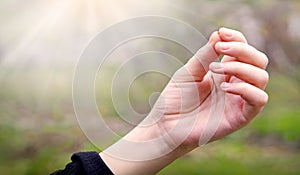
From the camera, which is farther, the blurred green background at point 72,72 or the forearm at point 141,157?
the blurred green background at point 72,72

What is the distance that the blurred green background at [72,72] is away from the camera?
1.42 meters

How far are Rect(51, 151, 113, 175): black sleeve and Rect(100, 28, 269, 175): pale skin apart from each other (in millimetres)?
11

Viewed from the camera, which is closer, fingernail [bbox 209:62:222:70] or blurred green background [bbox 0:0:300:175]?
fingernail [bbox 209:62:222:70]

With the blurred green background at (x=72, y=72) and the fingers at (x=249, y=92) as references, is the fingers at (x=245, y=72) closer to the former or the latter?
the fingers at (x=249, y=92)

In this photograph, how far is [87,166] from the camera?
79 centimetres

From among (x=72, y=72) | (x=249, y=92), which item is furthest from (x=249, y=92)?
(x=72, y=72)

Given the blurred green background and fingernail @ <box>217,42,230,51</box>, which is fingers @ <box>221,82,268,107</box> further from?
the blurred green background

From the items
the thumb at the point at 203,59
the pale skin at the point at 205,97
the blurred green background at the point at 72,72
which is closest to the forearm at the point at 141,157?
the pale skin at the point at 205,97

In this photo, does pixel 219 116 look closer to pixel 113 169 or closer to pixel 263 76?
pixel 263 76

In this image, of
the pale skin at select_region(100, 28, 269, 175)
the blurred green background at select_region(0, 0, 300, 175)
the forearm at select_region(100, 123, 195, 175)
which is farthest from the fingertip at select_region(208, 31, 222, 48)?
the blurred green background at select_region(0, 0, 300, 175)

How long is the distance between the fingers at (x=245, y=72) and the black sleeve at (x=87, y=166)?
286 millimetres

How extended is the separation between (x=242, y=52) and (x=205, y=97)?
12 centimetres

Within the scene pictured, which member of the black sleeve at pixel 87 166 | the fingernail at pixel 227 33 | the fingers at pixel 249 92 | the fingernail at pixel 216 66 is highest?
the black sleeve at pixel 87 166

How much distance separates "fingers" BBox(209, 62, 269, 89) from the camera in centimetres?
61
